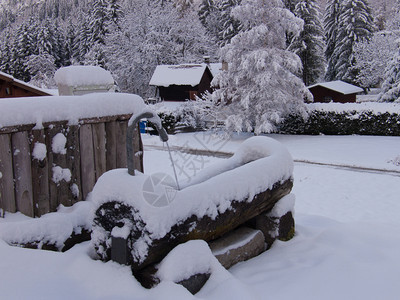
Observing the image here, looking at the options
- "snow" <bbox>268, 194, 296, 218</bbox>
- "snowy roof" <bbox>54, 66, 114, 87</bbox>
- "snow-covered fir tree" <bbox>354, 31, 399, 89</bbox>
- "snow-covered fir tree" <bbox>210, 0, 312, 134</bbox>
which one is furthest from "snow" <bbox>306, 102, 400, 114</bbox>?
"snowy roof" <bbox>54, 66, 114, 87</bbox>

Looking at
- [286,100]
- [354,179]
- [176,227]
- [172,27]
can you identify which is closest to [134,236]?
[176,227]

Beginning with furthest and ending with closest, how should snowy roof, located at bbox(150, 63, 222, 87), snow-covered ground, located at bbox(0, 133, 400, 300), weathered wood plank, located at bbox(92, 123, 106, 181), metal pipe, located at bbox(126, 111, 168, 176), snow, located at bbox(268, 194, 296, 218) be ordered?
snowy roof, located at bbox(150, 63, 222, 87) < snow, located at bbox(268, 194, 296, 218) < weathered wood plank, located at bbox(92, 123, 106, 181) < metal pipe, located at bbox(126, 111, 168, 176) < snow-covered ground, located at bbox(0, 133, 400, 300)

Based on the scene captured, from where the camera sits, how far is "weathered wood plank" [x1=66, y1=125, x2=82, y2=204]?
11.8 feet

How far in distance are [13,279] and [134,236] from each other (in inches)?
34.4

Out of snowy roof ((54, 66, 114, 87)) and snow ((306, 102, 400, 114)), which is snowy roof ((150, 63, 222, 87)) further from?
snowy roof ((54, 66, 114, 87))

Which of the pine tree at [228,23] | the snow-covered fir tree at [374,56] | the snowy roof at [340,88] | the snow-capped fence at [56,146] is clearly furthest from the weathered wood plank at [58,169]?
the pine tree at [228,23]

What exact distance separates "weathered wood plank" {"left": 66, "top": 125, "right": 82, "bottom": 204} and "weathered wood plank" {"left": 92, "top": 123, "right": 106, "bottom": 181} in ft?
0.72

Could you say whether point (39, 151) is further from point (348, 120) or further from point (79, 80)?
point (348, 120)

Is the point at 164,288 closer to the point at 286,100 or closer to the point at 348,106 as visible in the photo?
A: the point at 286,100

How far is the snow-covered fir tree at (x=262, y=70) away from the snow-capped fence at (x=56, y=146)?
14.2 meters

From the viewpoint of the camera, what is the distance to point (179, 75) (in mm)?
28203

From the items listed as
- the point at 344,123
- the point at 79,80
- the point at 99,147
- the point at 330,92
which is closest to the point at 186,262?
the point at 99,147

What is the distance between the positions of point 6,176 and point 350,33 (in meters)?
38.1

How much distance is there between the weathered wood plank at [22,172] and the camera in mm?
3178
